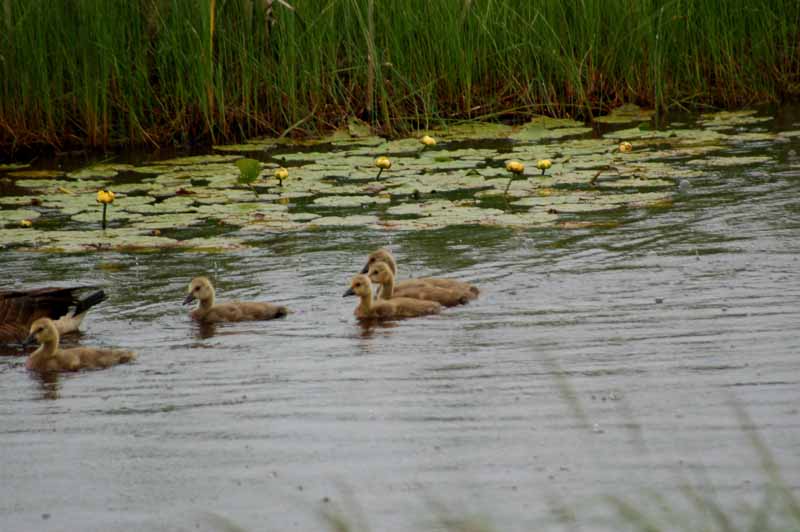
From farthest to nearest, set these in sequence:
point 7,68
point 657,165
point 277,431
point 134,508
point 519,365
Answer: point 7,68, point 657,165, point 519,365, point 277,431, point 134,508

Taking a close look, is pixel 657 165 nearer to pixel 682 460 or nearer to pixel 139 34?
pixel 139 34

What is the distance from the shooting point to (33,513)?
207 inches

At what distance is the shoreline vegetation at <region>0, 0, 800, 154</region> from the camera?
557 inches

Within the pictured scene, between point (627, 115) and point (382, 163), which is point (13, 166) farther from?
point (627, 115)

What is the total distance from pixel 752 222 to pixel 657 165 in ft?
8.56

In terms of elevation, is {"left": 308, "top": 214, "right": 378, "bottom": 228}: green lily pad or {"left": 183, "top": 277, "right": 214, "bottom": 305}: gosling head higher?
{"left": 183, "top": 277, "right": 214, "bottom": 305}: gosling head

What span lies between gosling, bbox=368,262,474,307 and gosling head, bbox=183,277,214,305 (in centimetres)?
102

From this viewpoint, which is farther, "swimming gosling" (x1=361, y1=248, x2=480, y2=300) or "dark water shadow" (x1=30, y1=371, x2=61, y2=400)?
"swimming gosling" (x1=361, y1=248, x2=480, y2=300)

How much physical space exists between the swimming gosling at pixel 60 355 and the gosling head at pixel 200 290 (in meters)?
0.95

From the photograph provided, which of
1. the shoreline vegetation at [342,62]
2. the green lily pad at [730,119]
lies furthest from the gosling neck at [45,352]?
the green lily pad at [730,119]

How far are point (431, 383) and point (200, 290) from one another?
225cm

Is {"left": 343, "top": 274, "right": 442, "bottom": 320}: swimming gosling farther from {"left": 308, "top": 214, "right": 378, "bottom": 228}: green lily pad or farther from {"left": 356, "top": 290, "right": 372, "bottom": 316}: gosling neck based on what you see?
{"left": 308, "top": 214, "right": 378, "bottom": 228}: green lily pad

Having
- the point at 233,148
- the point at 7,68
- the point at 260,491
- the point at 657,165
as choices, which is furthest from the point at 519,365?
the point at 7,68

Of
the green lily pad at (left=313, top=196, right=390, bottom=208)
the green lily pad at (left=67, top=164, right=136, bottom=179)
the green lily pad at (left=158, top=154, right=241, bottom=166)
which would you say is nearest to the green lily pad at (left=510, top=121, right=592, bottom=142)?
the green lily pad at (left=158, top=154, right=241, bottom=166)
